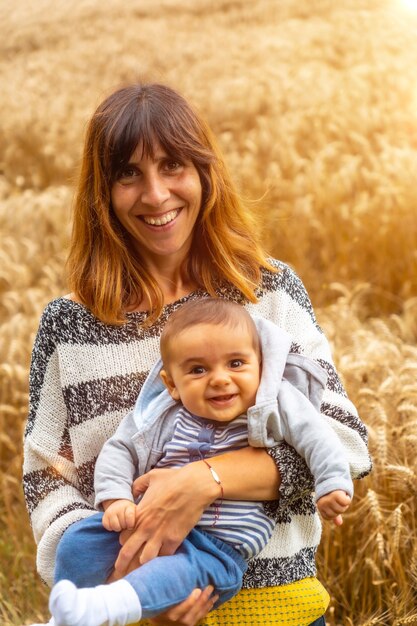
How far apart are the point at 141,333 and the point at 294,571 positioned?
742 millimetres

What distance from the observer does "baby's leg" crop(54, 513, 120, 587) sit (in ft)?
6.86

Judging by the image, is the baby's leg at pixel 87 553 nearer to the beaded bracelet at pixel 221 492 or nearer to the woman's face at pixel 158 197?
the beaded bracelet at pixel 221 492

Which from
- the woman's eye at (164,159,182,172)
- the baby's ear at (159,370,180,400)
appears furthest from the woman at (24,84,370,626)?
the baby's ear at (159,370,180,400)

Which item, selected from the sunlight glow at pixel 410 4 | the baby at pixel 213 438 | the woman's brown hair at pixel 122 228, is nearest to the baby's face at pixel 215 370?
the baby at pixel 213 438

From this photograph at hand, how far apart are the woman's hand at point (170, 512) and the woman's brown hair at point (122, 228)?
0.55 meters

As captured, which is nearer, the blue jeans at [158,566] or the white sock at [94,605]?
the white sock at [94,605]

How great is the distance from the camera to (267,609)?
2.27 metres

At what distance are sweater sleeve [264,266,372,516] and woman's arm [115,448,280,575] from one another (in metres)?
0.06

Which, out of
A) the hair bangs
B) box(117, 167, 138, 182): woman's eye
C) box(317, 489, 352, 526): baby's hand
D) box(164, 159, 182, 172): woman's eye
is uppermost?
the hair bangs

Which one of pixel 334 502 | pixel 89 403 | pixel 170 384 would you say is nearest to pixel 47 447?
pixel 89 403

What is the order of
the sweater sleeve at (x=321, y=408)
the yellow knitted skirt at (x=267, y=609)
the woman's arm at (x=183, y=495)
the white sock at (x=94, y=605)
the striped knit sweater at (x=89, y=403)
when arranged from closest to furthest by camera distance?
the white sock at (x=94, y=605)
the woman's arm at (x=183, y=495)
the sweater sleeve at (x=321, y=408)
the yellow knitted skirt at (x=267, y=609)
the striped knit sweater at (x=89, y=403)

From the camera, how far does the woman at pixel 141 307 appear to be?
2328 millimetres

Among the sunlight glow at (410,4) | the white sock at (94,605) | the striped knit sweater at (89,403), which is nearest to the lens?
the white sock at (94,605)

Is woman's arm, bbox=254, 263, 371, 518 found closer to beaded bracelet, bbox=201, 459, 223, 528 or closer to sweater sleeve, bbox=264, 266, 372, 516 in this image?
sweater sleeve, bbox=264, 266, 372, 516
